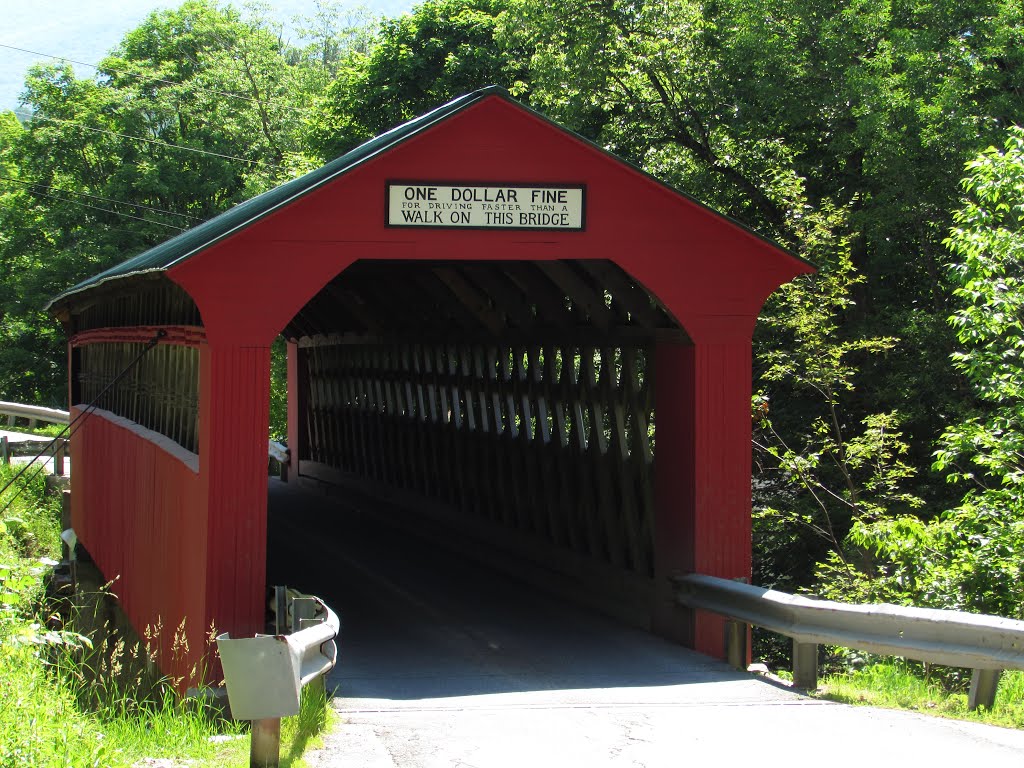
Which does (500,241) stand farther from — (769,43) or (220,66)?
(220,66)

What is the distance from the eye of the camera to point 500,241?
7430mm

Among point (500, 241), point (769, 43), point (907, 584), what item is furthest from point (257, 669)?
point (769, 43)

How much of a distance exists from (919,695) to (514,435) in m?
5.64

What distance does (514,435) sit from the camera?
11.5 metres

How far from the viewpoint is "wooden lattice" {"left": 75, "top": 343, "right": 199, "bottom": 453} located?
29.2 feet

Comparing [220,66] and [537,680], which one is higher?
[220,66]

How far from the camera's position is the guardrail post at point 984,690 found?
19.1ft

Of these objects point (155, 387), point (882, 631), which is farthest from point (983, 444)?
point (155, 387)

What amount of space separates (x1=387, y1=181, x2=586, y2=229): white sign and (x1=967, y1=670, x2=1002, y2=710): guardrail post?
11.0 feet

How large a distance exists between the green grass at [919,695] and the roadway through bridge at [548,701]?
7.3 inches

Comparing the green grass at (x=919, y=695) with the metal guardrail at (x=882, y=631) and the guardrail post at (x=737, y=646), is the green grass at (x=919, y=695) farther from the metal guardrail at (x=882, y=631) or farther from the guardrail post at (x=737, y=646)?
the guardrail post at (x=737, y=646)

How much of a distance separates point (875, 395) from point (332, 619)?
10358 mm

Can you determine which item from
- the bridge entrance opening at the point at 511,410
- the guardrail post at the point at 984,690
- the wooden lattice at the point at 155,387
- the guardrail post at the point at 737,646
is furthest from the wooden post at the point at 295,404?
the guardrail post at the point at 984,690

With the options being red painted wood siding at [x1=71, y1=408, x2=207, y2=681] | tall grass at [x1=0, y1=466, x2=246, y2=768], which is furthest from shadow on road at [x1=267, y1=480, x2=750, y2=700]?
tall grass at [x1=0, y1=466, x2=246, y2=768]
